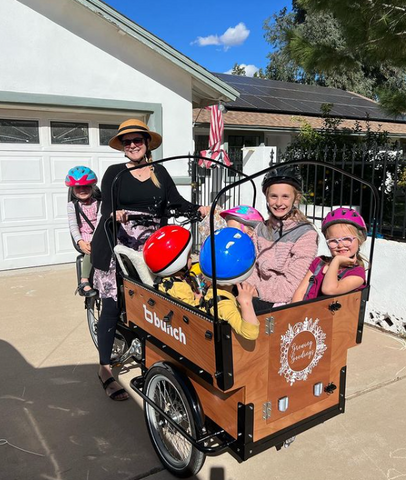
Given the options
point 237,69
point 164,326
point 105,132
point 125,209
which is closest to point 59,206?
point 105,132

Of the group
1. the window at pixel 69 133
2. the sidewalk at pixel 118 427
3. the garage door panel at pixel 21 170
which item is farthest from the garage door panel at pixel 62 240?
the sidewalk at pixel 118 427

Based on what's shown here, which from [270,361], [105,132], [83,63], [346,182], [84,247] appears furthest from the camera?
[105,132]

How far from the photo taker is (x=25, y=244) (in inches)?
254

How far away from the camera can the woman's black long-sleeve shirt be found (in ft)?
9.44

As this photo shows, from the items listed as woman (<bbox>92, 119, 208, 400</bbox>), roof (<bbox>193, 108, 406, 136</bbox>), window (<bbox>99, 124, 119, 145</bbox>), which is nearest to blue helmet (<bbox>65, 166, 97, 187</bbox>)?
woman (<bbox>92, 119, 208, 400</bbox>)

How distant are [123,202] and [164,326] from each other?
1152 mm

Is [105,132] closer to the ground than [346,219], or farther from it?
farther from it

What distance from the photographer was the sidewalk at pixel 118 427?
2.28 m

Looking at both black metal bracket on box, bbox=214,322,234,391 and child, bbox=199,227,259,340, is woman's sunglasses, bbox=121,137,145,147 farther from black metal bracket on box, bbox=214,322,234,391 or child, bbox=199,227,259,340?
black metal bracket on box, bbox=214,322,234,391

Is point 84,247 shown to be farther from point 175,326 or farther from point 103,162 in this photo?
point 103,162

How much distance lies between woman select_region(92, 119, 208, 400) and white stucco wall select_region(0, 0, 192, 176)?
144 inches

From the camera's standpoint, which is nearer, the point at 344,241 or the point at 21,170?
the point at 344,241

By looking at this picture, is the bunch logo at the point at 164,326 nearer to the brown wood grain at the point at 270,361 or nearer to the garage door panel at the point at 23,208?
the brown wood grain at the point at 270,361

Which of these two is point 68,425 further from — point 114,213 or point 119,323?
point 114,213
